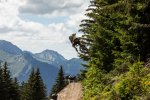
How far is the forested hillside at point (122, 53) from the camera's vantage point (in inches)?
587

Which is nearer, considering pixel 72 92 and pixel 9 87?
pixel 72 92

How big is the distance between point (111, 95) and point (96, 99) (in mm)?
3107

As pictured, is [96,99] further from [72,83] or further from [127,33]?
[72,83]

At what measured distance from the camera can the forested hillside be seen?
14.9 m

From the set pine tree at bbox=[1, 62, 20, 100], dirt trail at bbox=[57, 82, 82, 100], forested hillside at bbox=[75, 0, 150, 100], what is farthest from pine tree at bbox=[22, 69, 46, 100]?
forested hillside at bbox=[75, 0, 150, 100]

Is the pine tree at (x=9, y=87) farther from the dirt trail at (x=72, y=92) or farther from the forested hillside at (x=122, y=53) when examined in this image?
the forested hillside at (x=122, y=53)

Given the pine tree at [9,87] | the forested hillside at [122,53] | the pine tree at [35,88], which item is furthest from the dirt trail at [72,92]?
the pine tree at [35,88]

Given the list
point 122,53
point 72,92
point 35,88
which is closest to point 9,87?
point 35,88

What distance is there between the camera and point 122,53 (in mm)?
22734

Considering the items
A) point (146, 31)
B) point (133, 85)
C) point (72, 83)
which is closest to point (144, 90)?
point (133, 85)

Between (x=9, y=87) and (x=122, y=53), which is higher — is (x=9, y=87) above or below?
below

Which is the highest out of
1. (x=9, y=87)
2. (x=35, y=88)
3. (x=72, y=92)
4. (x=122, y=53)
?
(x=122, y=53)

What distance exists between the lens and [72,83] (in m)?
33.3

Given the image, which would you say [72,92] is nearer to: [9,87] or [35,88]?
[9,87]
